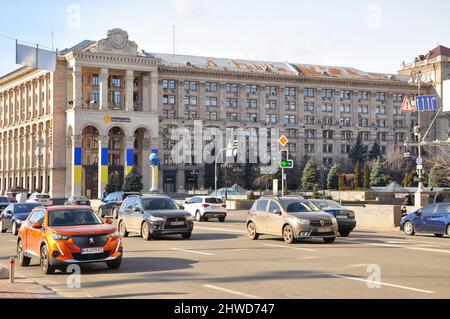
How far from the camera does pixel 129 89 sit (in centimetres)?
10869

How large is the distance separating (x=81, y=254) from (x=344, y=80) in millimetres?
116819

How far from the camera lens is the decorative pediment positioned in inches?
4166

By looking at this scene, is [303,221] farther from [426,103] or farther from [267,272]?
[426,103]

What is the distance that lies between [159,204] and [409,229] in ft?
36.5

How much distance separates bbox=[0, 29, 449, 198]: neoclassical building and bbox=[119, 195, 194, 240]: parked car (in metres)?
72.9

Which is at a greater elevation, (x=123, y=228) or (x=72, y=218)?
(x=72, y=218)

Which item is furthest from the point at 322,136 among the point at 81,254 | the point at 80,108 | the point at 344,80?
the point at 81,254

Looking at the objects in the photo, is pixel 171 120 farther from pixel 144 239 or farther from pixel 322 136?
pixel 144 239

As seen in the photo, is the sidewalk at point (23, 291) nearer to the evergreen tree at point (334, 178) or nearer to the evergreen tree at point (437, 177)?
the evergreen tree at point (437, 177)

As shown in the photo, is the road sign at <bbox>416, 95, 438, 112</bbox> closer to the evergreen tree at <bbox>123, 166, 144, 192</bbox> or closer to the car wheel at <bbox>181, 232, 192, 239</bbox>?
the car wheel at <bbox>181, 232, 192, 239</bbox>

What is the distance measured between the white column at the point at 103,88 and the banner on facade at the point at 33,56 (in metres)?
82.0

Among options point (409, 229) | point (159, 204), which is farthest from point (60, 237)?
point (409, 229)
